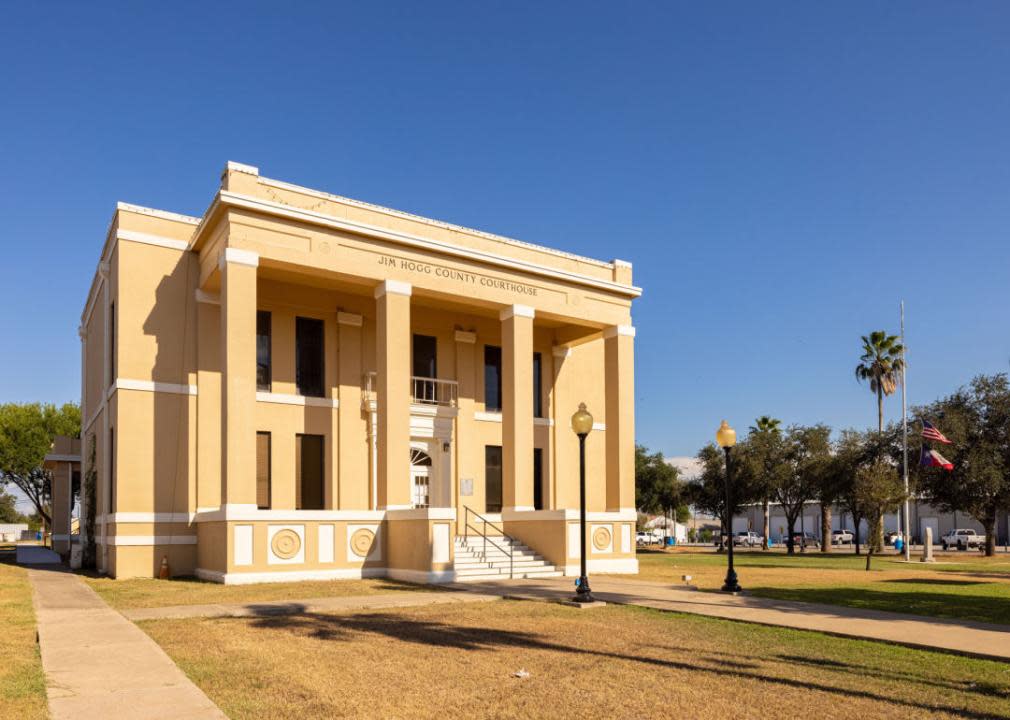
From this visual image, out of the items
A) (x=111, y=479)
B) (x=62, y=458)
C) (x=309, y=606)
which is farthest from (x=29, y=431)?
(x=309, y=606)

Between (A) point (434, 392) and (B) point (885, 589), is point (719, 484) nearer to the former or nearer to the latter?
(A) point (434, 392)

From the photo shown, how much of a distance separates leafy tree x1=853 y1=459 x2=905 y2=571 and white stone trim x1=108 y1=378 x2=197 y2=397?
2236 centimetres

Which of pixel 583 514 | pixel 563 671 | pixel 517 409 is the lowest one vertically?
pixel 563 671

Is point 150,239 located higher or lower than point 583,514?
higher

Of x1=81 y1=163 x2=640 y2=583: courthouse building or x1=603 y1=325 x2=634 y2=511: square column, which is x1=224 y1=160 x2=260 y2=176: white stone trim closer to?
x1=81 y1=163 x2=640 y2=583: courthouse building

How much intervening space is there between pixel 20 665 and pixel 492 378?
2152 cm

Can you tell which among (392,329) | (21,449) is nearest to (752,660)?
(392,329)

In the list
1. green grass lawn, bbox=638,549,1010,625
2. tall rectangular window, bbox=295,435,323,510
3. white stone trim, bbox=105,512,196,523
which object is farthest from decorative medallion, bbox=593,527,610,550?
white stone trim, bbox=105,512,196,523

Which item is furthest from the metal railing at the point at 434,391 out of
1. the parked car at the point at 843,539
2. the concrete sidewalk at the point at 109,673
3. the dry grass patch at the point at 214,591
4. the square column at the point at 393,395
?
the parked car at the point at 843,539

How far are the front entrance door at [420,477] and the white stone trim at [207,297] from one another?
764 centimetres

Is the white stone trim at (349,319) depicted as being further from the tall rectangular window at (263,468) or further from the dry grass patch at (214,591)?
the dry grass patch at (214,591)

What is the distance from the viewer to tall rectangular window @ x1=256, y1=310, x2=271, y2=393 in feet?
81.5

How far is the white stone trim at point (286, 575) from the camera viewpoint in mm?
19469

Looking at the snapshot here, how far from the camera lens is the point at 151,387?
23109 millimetres
